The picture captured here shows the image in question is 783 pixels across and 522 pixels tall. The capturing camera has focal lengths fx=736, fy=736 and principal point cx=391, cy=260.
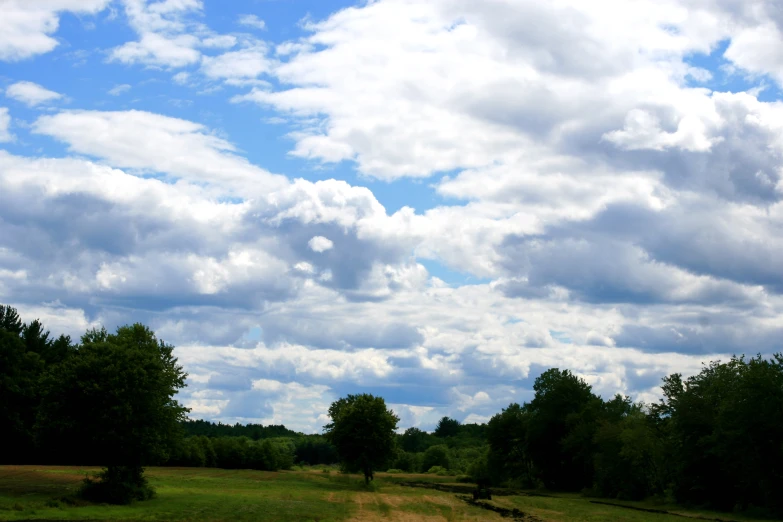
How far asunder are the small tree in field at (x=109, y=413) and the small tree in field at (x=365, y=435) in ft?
109

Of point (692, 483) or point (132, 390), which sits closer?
point (132, 390)

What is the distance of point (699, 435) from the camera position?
199ft

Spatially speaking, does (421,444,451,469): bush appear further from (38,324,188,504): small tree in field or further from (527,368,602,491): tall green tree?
(38,324,188,504): small tree in field

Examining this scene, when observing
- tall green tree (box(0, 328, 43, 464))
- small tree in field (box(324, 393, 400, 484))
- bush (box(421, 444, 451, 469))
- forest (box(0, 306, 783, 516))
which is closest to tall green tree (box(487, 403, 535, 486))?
forest (box(0, 306, 783, 516))

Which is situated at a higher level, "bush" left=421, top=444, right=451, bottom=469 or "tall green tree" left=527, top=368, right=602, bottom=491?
"tall green tree" left=527, top=368, right=602, bottom=491

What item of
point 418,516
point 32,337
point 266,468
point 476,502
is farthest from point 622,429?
point 32,337

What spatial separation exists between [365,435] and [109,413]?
126 ft

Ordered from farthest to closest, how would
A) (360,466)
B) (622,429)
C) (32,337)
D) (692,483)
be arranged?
(32,337), (360,466), (622,429), (692,483)

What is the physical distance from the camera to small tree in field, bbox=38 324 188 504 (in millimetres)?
48969

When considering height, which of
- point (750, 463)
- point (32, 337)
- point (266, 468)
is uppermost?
point (32, 337)

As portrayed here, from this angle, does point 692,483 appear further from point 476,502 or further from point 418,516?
point 418,516

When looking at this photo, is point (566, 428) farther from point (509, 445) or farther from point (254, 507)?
point (254, 507)

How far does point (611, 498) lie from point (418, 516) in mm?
38545

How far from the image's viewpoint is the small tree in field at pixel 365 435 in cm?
8275
